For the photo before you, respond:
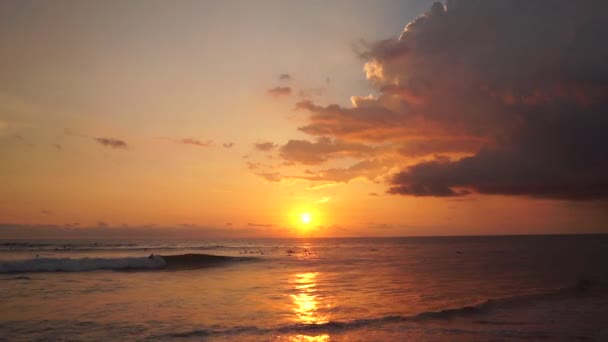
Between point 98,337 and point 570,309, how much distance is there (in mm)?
19546

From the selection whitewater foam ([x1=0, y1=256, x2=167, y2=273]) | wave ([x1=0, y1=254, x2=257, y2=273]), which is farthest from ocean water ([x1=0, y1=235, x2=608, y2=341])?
wave ([x1=0, y1=254, x2=257, y2=273])

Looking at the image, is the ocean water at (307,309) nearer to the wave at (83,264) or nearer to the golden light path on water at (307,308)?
the golden light path on water at (307,308)

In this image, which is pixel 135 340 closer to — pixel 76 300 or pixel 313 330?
pixel 313 330

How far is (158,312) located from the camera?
1717cm

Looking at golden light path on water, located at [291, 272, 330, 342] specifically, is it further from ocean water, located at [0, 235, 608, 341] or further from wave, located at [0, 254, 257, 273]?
wave, located at [0, 254, 257, 273]

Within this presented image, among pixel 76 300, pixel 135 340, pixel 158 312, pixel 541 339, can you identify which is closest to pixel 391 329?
pixel 541 339

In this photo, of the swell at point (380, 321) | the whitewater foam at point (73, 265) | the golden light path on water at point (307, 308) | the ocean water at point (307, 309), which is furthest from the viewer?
the whitewater foam at point (73, 265)

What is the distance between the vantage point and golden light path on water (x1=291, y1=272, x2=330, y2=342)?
1343 cm

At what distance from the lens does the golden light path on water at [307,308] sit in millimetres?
13431

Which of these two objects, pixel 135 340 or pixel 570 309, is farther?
pixel 570 309

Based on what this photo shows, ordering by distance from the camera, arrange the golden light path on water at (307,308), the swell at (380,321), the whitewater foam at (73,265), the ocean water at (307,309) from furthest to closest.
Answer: the whitewater foam at (73,265), the swell at (380,321), the ocean water at (307,309), the golden light path on water at (307,308)

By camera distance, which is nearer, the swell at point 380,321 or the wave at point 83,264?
the swell at point 380,321

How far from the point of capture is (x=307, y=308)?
59.5ft

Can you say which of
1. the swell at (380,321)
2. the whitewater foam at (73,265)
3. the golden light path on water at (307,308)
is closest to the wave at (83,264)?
Result: the whitewater foam at (73,265)
